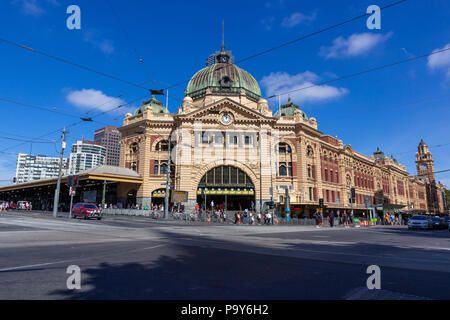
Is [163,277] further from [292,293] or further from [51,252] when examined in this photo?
[51,252]

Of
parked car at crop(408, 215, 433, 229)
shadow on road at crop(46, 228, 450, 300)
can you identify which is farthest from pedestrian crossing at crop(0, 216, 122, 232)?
parked car at crop(408, 215, 433, 229)

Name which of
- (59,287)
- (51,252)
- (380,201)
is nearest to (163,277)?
(59,287)

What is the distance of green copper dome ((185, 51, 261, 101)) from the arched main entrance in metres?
13.6

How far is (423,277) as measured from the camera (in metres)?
5.91

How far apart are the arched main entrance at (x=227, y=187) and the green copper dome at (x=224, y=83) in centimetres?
1358

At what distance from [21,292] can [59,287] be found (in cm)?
52

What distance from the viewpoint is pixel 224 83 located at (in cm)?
4891

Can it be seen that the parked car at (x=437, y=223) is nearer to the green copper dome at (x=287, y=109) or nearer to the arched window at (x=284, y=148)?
the arched window at (x=284, y=148)

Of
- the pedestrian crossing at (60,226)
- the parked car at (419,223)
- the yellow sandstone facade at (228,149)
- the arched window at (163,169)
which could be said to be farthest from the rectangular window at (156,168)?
the parked car at (419,223)

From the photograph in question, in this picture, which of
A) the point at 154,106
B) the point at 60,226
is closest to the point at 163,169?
the point at 154,106

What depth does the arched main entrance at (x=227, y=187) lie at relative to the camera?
1710 inches

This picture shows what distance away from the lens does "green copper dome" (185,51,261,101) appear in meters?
48.7

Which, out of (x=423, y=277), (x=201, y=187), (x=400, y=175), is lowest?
(x=423, y=277)

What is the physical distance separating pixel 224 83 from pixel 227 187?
58.7 ft
